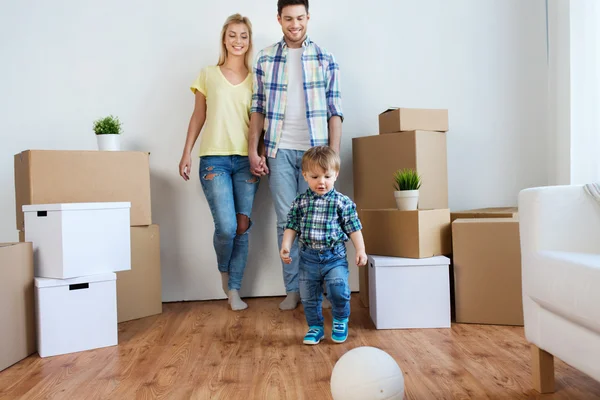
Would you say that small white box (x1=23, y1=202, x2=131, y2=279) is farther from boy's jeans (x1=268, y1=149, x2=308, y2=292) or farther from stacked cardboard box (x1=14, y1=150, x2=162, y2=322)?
A: boy's jeans (x1=268, y1=149, x2=308, y2=292)

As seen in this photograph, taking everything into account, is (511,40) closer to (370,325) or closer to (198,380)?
(370,325)

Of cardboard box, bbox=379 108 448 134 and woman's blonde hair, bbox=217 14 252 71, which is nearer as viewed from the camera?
cardboard box, bbox=379 108 448 134

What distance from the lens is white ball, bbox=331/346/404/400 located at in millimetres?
1206

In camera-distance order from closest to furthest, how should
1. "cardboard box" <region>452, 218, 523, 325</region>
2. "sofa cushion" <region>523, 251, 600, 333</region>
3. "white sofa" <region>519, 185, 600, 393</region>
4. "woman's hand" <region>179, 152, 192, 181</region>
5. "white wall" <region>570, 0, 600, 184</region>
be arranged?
"sofa cushion" <region>523, 251, 600, 333</region>, "white sofa" <region>519, 185, 600, 393</region>, "cardboard box" <region>452, 218, 523, 325</region>, "white wall" <region>570, 0, 600, 184</region>, "woman's hand" <region>179, 152, 192, 181</region>

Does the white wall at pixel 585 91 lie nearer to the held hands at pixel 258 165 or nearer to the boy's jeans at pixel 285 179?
the boy's jeans at pixel 285 179

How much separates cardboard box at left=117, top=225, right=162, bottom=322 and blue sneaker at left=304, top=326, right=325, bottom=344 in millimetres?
892

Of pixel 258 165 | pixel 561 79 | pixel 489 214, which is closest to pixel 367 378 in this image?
pixel 489 214

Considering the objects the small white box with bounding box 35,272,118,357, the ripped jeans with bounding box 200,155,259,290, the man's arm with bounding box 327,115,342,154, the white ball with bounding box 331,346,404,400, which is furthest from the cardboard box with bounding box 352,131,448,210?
the white ball with bounding box 331,346,404,400

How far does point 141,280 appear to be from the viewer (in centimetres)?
252

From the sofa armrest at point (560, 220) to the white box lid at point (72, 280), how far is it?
4.78 feet

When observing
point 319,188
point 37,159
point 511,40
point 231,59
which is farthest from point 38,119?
point 511,40

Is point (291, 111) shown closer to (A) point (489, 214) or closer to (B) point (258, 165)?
(B) point (258, 165)

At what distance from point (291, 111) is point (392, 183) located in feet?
1.88

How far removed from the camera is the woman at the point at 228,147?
2.59m
